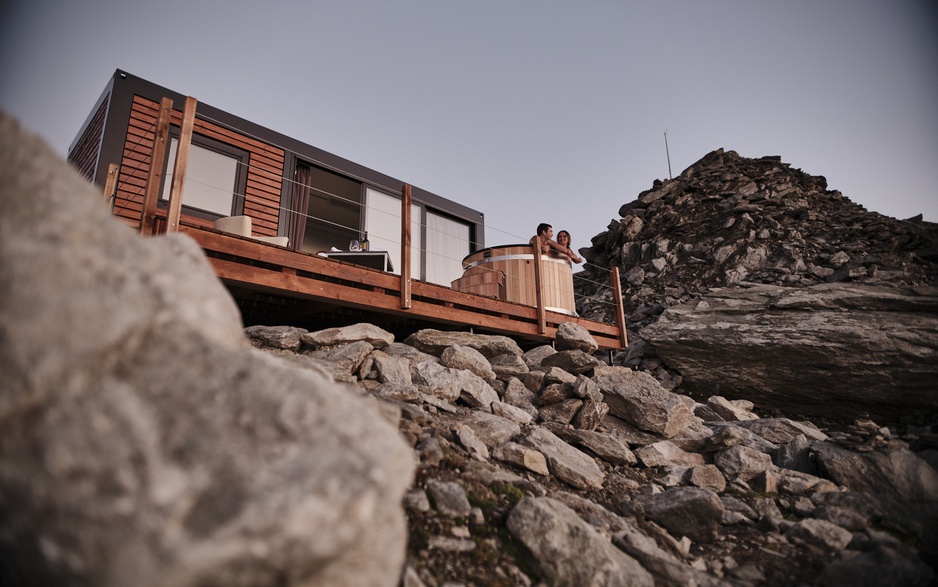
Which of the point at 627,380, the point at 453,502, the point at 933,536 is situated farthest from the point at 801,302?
the point at 453,502

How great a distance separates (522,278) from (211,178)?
7393mm

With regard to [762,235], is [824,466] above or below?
below

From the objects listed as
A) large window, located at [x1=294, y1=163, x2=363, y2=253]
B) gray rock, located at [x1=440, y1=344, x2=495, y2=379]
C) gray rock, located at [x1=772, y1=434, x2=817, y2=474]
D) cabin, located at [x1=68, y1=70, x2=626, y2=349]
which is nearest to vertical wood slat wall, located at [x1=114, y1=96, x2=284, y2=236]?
cabin, located at [x1=68, y1=70, x2=626, y2=349]

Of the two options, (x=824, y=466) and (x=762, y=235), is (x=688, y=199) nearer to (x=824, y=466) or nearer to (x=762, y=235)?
(x=762, y=235)

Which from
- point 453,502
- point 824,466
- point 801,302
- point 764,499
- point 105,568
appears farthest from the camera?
point 801,302

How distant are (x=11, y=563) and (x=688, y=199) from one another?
2228cm

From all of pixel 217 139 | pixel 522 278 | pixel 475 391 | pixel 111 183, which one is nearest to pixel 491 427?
pixel 475 391

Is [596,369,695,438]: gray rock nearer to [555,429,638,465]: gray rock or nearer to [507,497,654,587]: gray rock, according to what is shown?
[555,429,638,465]: gray rock

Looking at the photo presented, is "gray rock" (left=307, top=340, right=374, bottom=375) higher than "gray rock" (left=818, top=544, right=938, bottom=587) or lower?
higher

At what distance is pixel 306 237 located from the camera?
58.1 ft

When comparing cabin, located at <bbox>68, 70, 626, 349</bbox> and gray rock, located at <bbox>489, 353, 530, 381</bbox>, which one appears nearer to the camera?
cabin, located at <bbox>68, 70, 626, 349</bbox>

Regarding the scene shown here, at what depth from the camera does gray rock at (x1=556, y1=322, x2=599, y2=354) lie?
8.58 meters

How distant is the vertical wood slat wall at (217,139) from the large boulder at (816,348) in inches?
372

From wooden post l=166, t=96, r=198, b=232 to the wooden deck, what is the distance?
7.1 inches
